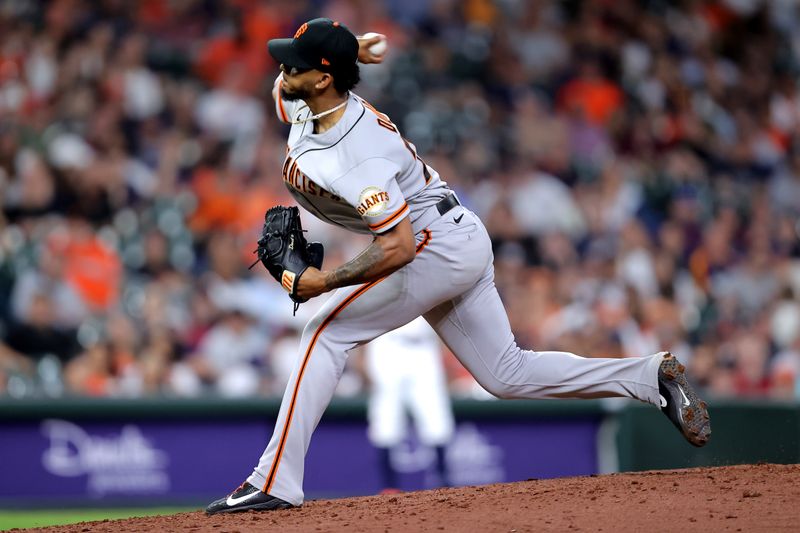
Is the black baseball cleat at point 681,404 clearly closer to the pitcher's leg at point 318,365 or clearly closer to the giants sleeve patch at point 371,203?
the pitcher's leg at point 318,365

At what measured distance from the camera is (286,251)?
15.8 ft

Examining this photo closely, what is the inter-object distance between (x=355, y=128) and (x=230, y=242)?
5.43 metres

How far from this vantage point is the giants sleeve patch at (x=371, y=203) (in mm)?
4523

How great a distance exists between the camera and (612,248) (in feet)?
36.5

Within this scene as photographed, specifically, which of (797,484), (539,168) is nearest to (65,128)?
(539,168)

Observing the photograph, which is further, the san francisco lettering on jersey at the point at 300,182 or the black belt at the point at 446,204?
the black belt at the point at 446,204

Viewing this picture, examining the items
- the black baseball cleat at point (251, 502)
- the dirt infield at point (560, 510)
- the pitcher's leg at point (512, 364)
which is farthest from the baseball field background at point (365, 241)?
the black baseball cleat at point (251, 502)

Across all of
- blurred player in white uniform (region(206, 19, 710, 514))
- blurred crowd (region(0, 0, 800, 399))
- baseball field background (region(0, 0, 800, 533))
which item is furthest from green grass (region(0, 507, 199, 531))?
blurred player in white uniform (region(206, 19, 710, 514))

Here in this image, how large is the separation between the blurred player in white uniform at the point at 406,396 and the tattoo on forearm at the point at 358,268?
4.36 metres

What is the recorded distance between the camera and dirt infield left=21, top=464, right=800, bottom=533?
4.43 meters

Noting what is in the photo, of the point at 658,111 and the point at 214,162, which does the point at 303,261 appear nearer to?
the point at 214,162

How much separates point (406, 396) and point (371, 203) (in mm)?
4815

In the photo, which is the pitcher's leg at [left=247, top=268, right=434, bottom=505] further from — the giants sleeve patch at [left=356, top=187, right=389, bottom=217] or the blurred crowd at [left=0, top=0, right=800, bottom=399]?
the blurred crowd at [left=0, top=0, right=800, bottom=399]

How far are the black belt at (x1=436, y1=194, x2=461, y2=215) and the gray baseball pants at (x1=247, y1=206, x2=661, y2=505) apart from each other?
0.08 feet
